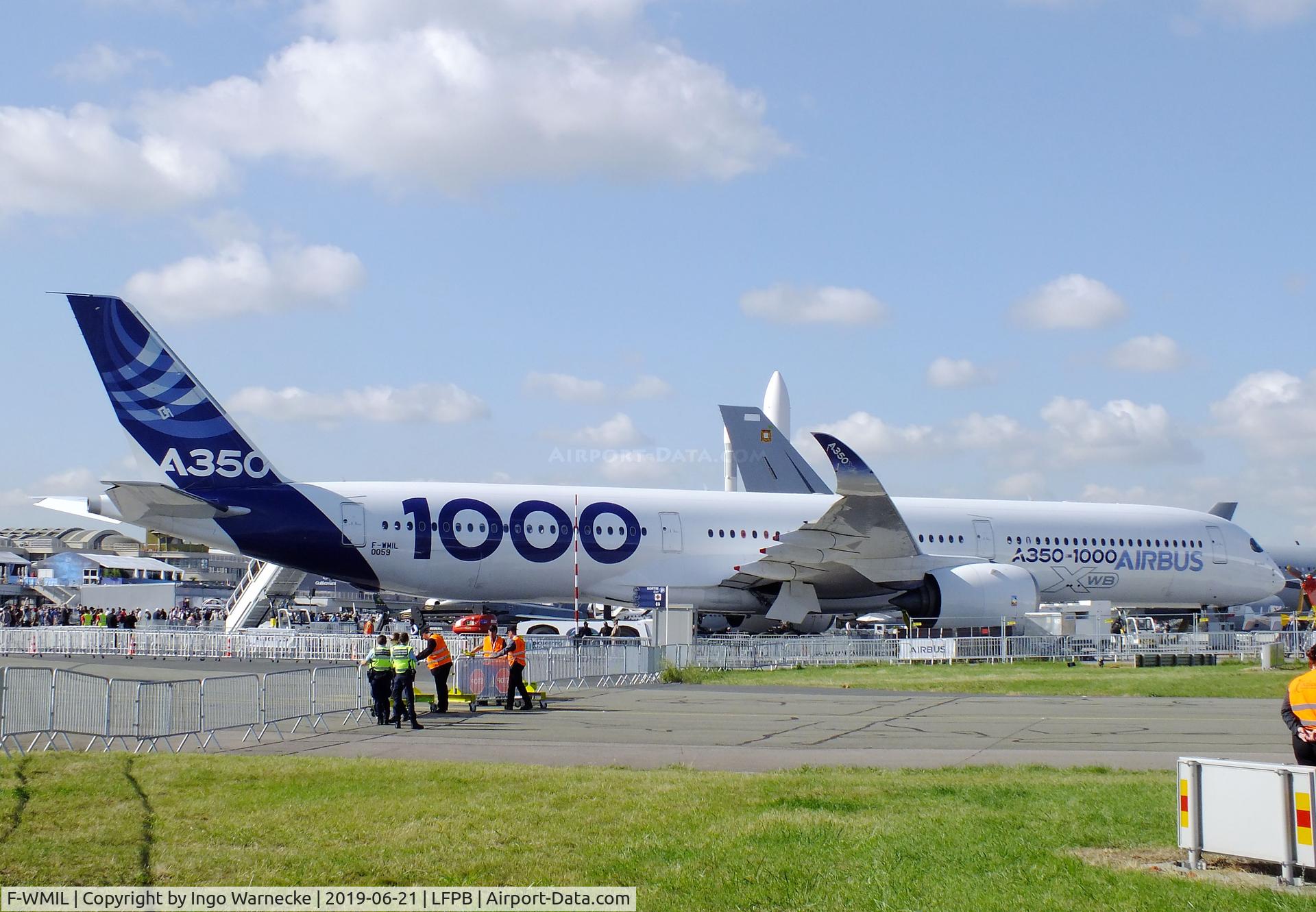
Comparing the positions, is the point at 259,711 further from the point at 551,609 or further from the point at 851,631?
the point at 551,609

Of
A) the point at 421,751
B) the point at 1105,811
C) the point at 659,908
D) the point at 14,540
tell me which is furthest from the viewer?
the point at 14,540

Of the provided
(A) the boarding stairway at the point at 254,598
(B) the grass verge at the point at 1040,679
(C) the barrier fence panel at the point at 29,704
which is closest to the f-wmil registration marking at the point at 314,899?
(C) the barrier fence panel at the point at 29,704

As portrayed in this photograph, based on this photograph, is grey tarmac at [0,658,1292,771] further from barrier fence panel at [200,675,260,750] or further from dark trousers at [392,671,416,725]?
barrier fence panel at [200,675,260,750]

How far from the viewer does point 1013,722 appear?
1662 cm

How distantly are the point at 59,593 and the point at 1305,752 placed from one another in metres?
67.0

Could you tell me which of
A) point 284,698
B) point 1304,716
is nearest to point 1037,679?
point 284,698

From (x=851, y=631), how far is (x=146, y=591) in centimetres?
3126

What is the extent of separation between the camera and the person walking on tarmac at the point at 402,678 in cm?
1567

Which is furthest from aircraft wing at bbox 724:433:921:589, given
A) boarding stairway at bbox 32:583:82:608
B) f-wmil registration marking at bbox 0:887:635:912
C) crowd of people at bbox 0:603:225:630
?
boarding stairway at bbox 32:583:82:608

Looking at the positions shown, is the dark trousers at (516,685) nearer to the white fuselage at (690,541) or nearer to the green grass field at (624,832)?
the green grass field at (624,832)

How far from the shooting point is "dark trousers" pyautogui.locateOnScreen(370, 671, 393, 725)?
52.7ft

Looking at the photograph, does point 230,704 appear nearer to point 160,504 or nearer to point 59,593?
point 160,504

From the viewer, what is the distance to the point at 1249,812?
7055mm

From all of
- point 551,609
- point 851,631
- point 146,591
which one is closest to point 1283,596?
point 851,631
